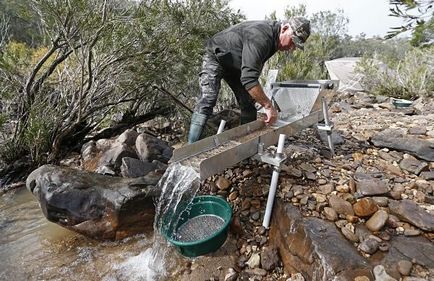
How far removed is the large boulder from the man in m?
0.72

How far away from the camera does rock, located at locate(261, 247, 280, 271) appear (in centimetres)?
196

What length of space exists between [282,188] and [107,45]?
3.05 metres

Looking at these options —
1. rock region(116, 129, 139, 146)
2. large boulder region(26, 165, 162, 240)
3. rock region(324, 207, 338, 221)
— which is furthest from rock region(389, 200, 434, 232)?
rock region(116, 129, 139, 146)

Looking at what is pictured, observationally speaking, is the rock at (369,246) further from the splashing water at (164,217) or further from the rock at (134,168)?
the rock at (134,168)

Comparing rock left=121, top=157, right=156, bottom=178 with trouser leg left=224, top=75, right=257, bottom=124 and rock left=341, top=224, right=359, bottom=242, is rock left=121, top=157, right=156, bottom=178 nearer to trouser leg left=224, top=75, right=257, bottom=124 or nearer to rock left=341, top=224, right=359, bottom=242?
trouser leg left=224, top=75, right=257, bottom=124

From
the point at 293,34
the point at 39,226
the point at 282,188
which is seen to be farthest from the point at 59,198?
the point at 293,34

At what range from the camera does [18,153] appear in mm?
4168

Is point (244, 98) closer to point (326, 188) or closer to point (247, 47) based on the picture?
point (247, 47)

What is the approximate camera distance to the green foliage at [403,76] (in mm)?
6117

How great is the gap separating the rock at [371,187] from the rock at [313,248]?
0.43 meters

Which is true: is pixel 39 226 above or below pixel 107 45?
below

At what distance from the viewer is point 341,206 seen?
2.05 m

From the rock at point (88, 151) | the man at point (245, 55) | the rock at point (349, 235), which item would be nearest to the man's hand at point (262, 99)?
the man at point (245, 55)

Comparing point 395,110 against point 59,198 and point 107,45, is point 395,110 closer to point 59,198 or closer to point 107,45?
point 107,45
